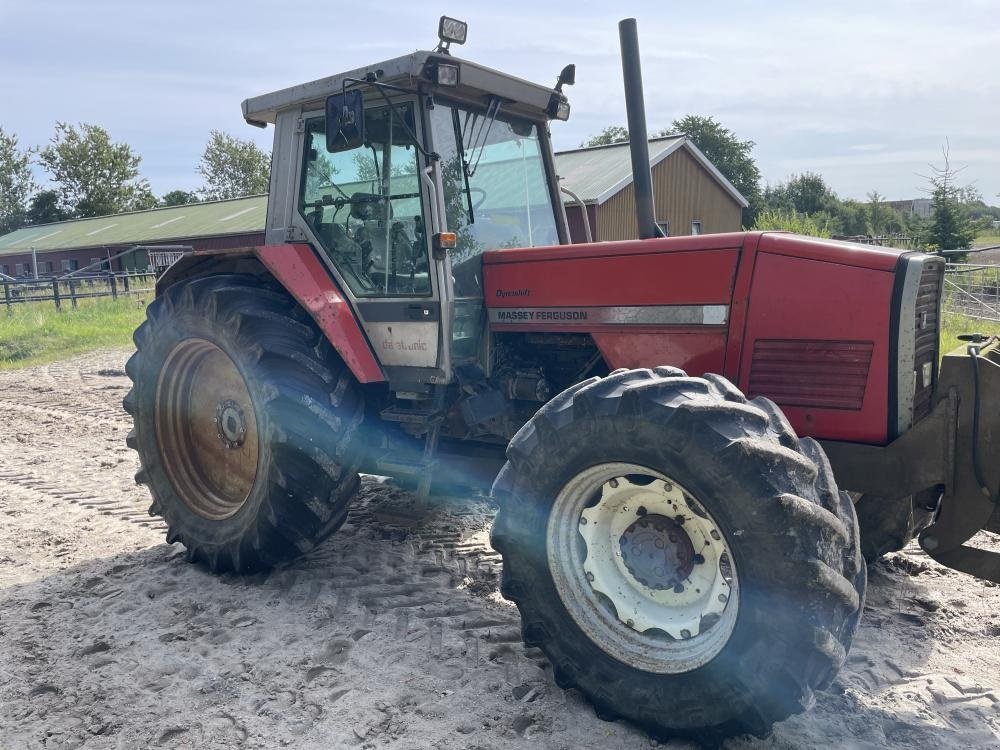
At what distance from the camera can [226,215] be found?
1348 inches

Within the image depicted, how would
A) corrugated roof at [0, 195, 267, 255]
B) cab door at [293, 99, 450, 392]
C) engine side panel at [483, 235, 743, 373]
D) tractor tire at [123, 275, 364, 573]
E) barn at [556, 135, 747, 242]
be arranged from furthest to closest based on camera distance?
1. corrugated roof at [0, 195, 267, 255]
2. barn at [556, 135, 747, 242]
3. cab door at [293, 99, 450, 392]
4. tractor tire at [123, 275, 364, 573]
5. engine side panel at [483, 235, 743, 373]

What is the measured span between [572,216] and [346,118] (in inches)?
144

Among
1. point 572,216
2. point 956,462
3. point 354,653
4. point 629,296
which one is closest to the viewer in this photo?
point 956,462

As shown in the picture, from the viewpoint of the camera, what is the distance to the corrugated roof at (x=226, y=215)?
64.6 feet

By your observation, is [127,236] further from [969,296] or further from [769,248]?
[769,248]

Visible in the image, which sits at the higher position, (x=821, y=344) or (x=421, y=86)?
(x=421, y=86)

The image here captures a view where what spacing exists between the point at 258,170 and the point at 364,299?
228ft

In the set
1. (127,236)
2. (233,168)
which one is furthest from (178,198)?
(127,236)

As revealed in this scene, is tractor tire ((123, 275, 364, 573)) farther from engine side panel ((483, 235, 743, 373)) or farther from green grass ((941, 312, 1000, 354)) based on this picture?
green grass ((941, 312, 1000, 354))

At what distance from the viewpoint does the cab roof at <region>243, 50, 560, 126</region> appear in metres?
A: 3.68

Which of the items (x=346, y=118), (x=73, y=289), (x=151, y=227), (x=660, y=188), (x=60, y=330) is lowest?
(x=60, y=330)

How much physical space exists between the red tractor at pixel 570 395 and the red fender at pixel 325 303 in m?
0.02

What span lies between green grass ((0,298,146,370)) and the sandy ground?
30.0 ft

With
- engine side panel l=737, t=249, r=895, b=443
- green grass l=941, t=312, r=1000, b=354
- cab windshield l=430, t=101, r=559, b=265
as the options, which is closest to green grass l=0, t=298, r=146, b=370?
cab windshield l=430, t=101, r=559, b=265
